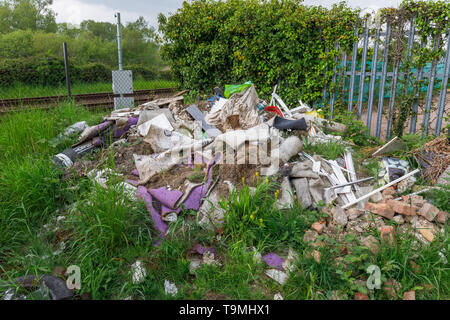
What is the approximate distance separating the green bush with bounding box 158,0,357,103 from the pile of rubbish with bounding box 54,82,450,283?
1854 mm

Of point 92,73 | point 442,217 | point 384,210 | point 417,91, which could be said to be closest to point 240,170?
point 384,210

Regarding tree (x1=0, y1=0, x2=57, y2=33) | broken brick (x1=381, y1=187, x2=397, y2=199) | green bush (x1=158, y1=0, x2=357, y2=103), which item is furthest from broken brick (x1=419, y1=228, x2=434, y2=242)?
tree (x1=0, y1=0, x2=57, y2=33)

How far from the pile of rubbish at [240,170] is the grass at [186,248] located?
127 mm

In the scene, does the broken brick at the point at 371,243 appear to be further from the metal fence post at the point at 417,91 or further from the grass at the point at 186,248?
the metal fence post at the point at 417,91

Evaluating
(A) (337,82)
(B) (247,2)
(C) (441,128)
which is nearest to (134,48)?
(B) (247,2)

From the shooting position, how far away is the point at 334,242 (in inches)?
105

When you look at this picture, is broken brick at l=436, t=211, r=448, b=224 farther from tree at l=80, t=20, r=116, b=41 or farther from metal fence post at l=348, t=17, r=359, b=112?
tree at l=80, t=20, r=116, b=41

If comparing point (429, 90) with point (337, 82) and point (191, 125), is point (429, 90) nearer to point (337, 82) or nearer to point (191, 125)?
point (337, 82)

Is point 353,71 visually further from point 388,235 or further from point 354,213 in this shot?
point 388,235

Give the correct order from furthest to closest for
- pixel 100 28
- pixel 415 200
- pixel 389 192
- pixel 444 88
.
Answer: pixel 100 28 → pixel 444 88 → pixel 389 192 → pixel 415 200

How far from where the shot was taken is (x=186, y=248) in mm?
2898

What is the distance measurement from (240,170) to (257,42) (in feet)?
15.1

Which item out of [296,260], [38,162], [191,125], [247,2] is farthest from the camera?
[247,2]
